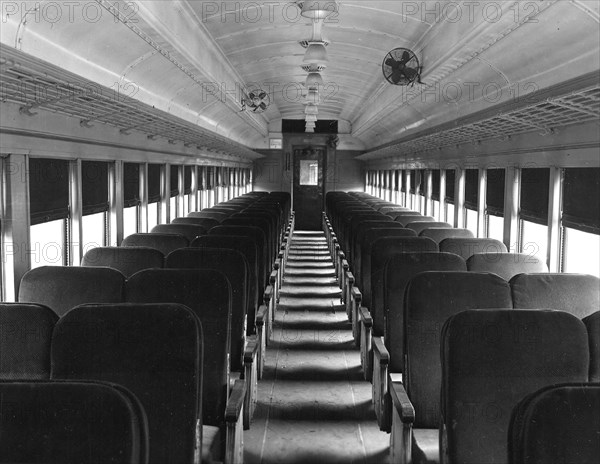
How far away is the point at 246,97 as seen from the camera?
13.1 m

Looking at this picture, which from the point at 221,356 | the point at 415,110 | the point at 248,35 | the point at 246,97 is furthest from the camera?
the point at 246,97

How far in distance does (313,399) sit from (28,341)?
130 inches

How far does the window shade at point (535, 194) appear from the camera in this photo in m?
6.82

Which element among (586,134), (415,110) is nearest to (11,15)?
(586,134)

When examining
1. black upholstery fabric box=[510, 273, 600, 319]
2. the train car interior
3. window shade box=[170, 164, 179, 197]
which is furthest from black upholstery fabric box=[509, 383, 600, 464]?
window shade box=[170, 164, 179, 197]

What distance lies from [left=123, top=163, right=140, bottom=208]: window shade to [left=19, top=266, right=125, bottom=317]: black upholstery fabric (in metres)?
4.31

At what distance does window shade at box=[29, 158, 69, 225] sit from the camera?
5656mm

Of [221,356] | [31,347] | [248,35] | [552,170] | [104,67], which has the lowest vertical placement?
[221,356]

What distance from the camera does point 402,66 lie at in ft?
26.9

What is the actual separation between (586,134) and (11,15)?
14.3 feet

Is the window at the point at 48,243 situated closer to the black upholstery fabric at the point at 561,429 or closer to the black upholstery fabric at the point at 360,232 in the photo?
the black upholstery fabric at the point at 360,232

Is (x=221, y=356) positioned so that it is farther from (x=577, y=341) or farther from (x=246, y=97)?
(x=246, y=97)

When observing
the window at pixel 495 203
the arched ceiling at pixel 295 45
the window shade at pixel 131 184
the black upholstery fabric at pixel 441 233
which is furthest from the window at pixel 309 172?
the black upholstery fabric at pixel 441 233

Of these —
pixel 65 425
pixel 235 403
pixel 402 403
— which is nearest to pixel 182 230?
pixel 235 403
